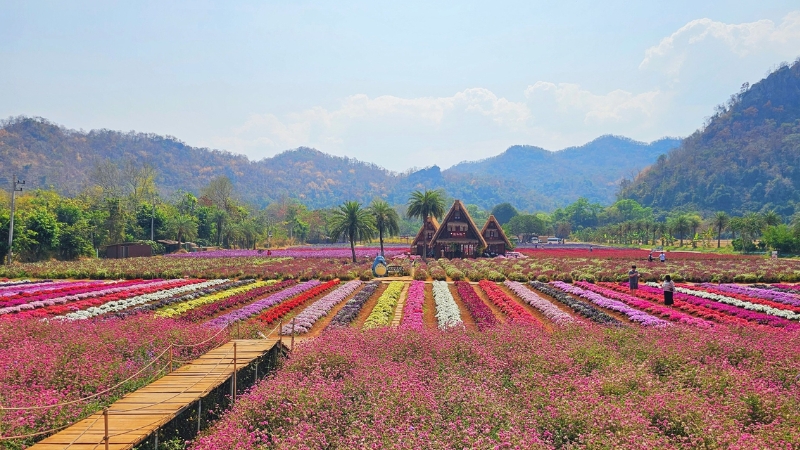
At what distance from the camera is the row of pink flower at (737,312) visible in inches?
711

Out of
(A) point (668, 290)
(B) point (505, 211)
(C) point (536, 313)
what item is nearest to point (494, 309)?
(C) point (536, 313)

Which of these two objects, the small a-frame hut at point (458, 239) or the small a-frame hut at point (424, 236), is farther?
the small a-frame hut at point (424, 236)

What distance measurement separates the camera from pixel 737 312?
66.7ft

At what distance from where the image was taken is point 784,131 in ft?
625

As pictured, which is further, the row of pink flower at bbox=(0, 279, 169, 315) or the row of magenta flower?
the row of pink flower at bbox=(0, 279, 169, 315)

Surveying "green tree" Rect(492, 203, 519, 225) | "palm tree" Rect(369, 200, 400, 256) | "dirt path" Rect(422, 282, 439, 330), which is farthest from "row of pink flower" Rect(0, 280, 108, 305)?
"green tree" Rect(492, 203, 519, 225)

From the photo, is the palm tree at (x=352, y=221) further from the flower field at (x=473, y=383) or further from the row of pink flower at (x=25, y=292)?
the flower field at (x=473, y=383)

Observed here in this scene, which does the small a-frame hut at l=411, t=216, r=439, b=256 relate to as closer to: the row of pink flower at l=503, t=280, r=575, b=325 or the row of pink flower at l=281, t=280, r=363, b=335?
the row of pink flower at l=503, t=280, r=575, b=325

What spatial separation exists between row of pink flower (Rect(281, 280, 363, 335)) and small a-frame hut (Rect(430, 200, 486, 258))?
1083 inches

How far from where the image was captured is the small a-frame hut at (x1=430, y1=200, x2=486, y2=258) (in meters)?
56.8

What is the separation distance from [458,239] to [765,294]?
33.3m

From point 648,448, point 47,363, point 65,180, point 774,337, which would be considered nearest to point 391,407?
point 648,448

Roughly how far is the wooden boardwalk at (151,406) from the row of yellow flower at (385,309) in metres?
4.92

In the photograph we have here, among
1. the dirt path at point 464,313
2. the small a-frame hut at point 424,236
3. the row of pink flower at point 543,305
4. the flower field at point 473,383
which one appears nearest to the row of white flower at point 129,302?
the flower field at point 473,383
